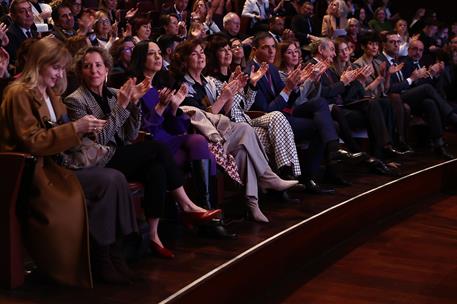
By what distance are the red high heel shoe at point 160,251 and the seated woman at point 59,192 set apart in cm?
20

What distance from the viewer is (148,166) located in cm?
204

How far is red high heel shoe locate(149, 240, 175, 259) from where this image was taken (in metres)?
2.04

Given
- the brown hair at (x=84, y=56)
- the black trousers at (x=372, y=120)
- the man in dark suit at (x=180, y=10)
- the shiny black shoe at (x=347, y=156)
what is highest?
the man in dark suit at (x=180, y=10)

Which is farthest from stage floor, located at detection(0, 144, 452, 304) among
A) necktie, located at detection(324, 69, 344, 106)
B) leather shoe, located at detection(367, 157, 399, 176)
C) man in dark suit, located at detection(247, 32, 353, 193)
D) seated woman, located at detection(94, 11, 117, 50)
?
seated woman, located at detection(94, 11, 117, 50)

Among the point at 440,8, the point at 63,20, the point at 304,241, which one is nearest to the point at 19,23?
the point at 63,20

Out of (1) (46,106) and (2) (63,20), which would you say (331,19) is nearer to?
(2) (63,20)

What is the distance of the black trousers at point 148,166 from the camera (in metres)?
2.02

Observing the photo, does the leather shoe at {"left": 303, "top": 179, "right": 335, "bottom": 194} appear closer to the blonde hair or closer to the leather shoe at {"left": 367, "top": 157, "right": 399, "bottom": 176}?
the leather shoe at {"left": 367, "top": 157, "right": 399, "bottom": 176}

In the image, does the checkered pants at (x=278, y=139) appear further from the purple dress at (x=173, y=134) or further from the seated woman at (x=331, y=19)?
the seated woman at (x=331, y=19)

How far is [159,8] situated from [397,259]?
9.74ft

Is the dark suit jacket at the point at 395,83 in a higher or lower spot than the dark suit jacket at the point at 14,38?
lower

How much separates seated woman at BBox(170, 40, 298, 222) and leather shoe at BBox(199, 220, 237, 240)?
221 millimetres

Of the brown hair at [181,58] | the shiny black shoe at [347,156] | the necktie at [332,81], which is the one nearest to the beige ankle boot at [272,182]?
the brown hair at [181,58]

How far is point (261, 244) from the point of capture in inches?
84.1
